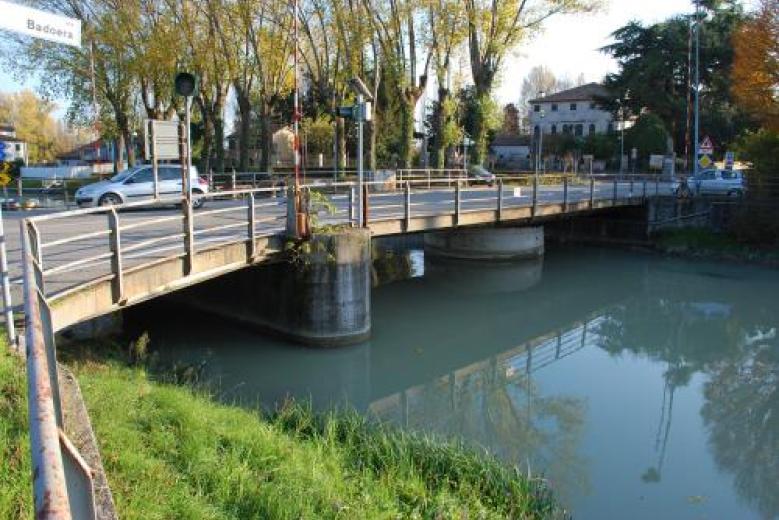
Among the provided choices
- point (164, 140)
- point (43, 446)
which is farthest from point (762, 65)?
point (43, 446)

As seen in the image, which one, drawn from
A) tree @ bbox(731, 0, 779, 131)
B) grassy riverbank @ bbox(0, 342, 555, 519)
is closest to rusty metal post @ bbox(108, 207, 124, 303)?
grassy riverbank @ bbox(0, 342, 555, 519)

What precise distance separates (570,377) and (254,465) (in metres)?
8.28

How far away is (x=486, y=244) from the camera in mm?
25031

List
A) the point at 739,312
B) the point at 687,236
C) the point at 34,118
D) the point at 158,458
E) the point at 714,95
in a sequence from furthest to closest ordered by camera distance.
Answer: the point at 34,118 < the point at 714,95 < the point at 687,236 < the point at 739,312 < the point at 158,458

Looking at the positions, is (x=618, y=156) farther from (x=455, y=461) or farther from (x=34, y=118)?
(x=34, y=118)

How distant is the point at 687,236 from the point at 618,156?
35.6 m

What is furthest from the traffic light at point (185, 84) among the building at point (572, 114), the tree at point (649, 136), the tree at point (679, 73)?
the building at point (572, 114)

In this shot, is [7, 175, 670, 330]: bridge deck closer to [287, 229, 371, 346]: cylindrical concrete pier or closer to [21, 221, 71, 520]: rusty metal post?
A: [287, 229, 371, 346]: cylindrical concrete pier

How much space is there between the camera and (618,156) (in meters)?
62.2

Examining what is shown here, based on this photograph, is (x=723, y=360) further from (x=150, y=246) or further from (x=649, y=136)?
(x=649, y=136)

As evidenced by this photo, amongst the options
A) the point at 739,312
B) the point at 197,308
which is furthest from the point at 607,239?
the point at 197,308

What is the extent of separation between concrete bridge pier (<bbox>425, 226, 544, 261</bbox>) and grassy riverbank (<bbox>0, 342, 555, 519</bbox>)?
16.9 metres

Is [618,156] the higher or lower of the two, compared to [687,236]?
higher

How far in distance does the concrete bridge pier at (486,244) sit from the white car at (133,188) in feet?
28.4
